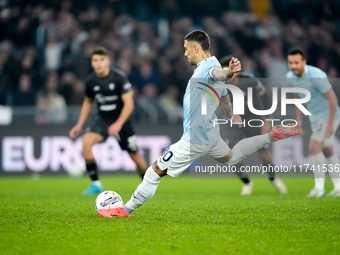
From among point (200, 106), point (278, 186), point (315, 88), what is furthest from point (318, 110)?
point (200, 106)

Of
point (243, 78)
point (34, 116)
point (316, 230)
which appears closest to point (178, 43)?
point (34, 116)

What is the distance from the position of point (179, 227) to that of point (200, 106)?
1.42 metres

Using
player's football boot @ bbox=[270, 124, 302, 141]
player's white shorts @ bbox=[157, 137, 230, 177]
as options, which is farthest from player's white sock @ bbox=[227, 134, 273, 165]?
player's white shorts @ bbox=[157, 137, 230, 177]

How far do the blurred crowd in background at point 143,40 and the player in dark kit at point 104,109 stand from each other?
5108mm

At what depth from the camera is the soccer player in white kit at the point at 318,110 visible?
9.82 metres

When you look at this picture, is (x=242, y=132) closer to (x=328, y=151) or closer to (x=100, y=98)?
(x=328, y=151)

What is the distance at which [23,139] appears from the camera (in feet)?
50.0

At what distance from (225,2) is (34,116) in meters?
9.21

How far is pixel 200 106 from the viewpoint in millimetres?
6625

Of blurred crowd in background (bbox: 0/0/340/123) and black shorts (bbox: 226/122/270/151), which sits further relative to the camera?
blurred crowd in background (bbox: 0/0/340/123)

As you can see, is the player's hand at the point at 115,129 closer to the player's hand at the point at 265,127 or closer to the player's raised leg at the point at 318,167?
the player's hand at the point at 265,127

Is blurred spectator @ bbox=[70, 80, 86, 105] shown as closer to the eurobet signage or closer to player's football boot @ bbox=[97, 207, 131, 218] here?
the eurobet signage

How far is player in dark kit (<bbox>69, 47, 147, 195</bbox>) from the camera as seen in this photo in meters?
10.2

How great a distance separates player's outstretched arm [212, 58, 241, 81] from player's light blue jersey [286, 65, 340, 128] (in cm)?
409
